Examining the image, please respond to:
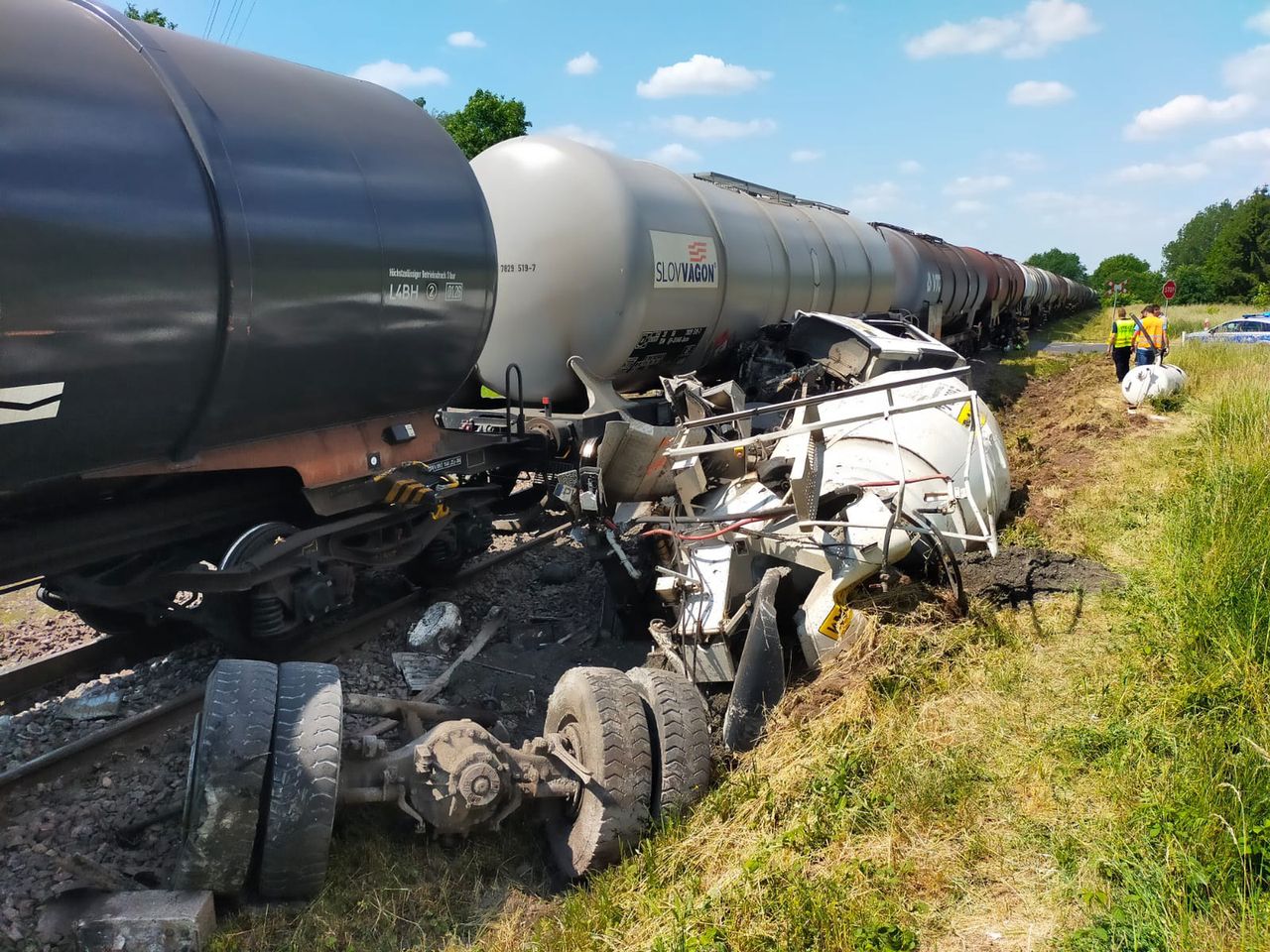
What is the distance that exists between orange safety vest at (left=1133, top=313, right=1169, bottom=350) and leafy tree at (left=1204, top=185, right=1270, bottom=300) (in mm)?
69393

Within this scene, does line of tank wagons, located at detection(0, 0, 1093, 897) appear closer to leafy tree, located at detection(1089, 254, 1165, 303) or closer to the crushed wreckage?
the crushed wreckage

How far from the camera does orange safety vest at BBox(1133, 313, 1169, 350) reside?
49.8 feet

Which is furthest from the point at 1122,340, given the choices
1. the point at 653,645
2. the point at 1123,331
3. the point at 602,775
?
the point at 602,775

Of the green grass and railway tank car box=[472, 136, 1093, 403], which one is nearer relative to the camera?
the green grass

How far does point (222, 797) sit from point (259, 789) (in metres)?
0.13

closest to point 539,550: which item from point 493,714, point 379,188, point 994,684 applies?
point 493,714

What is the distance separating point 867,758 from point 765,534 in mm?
1426

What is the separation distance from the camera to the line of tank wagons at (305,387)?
3586 mm

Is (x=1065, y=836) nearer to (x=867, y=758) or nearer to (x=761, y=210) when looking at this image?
(x=867, y=758)

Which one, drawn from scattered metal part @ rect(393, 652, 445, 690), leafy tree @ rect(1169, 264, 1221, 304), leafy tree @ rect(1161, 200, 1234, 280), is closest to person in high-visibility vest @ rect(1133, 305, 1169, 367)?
scattered metal part @ rect(393, 652, 445, 690)

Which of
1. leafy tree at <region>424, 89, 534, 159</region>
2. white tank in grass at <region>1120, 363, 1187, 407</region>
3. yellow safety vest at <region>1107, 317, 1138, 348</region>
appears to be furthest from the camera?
leafy tree at <region>424, 89, 534, 159</region>

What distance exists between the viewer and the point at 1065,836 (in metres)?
3.55

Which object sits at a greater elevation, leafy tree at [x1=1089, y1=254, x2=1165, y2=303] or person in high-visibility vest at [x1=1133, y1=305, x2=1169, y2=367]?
leafy tree at [x1=1089, y1=254, x2=1165, y2=303]

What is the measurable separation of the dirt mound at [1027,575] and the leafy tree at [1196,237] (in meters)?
139
